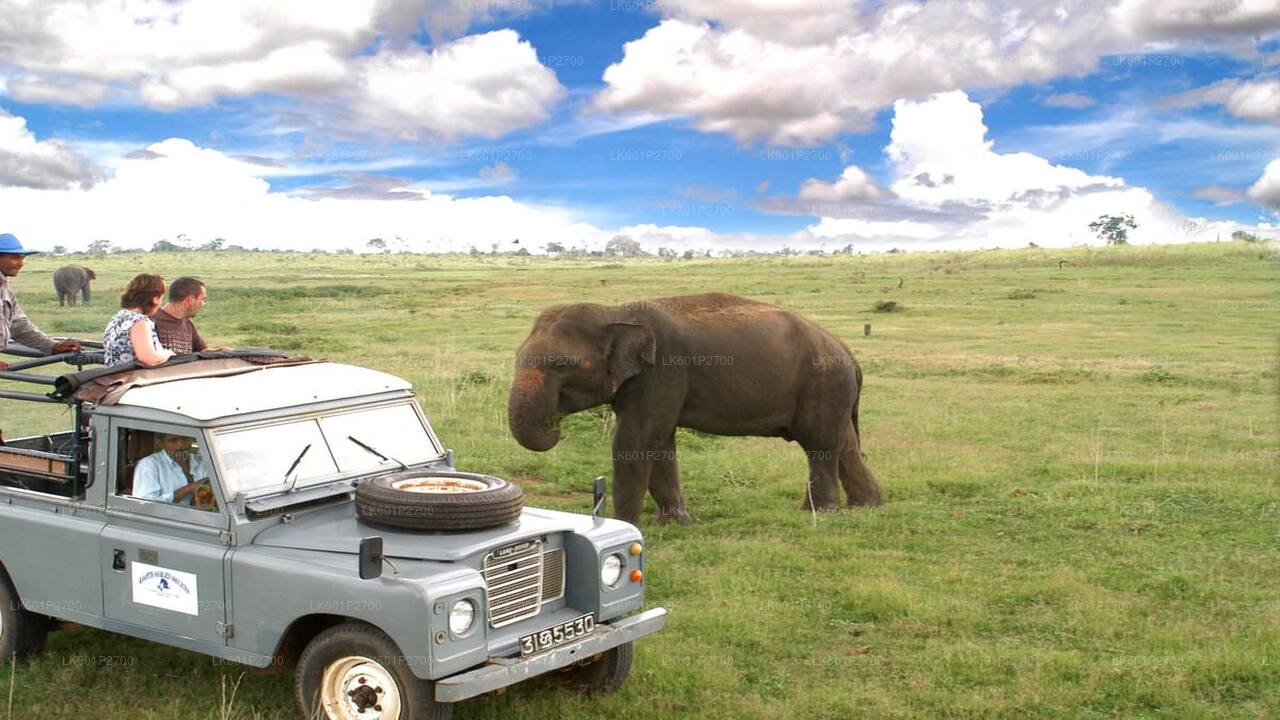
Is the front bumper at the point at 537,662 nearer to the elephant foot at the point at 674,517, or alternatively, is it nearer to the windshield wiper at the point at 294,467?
the windshield wiper at the point at 294,467

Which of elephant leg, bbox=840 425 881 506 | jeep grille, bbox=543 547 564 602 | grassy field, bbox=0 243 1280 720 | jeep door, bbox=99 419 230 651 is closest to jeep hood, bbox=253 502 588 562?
jeep grille, bbox=543 547 564 602

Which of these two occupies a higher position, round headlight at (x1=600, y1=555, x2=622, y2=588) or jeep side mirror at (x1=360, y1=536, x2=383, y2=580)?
jeep side mirror at (x1=360, y1=536, x2=383, y2=580)

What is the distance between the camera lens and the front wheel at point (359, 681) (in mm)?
5594

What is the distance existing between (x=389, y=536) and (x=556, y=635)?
1038mm

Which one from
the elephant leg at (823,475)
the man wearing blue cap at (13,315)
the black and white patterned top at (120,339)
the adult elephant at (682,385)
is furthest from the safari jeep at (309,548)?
the elephant leg at (823,475)

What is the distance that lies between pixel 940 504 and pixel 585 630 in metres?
7.33

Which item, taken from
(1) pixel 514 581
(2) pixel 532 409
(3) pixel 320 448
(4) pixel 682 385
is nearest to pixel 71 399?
(3) pixel 320 448

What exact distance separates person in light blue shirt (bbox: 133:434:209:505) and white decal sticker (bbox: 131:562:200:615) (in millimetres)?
409

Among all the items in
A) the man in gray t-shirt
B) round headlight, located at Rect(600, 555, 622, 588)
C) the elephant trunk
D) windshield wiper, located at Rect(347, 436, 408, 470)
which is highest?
the man in gray t-shirt

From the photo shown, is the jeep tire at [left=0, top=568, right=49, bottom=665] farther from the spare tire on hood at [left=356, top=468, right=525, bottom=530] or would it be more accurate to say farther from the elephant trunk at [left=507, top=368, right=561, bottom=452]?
the elephant trunk at [left=507, top=368, right=561, bottom=452]

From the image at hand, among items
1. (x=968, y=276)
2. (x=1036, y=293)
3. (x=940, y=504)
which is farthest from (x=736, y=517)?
(x=968, y=276)

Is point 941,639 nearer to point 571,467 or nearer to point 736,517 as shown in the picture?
point 736,517

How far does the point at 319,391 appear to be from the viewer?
6.94 m

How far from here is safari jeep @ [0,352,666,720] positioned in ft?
18.6
